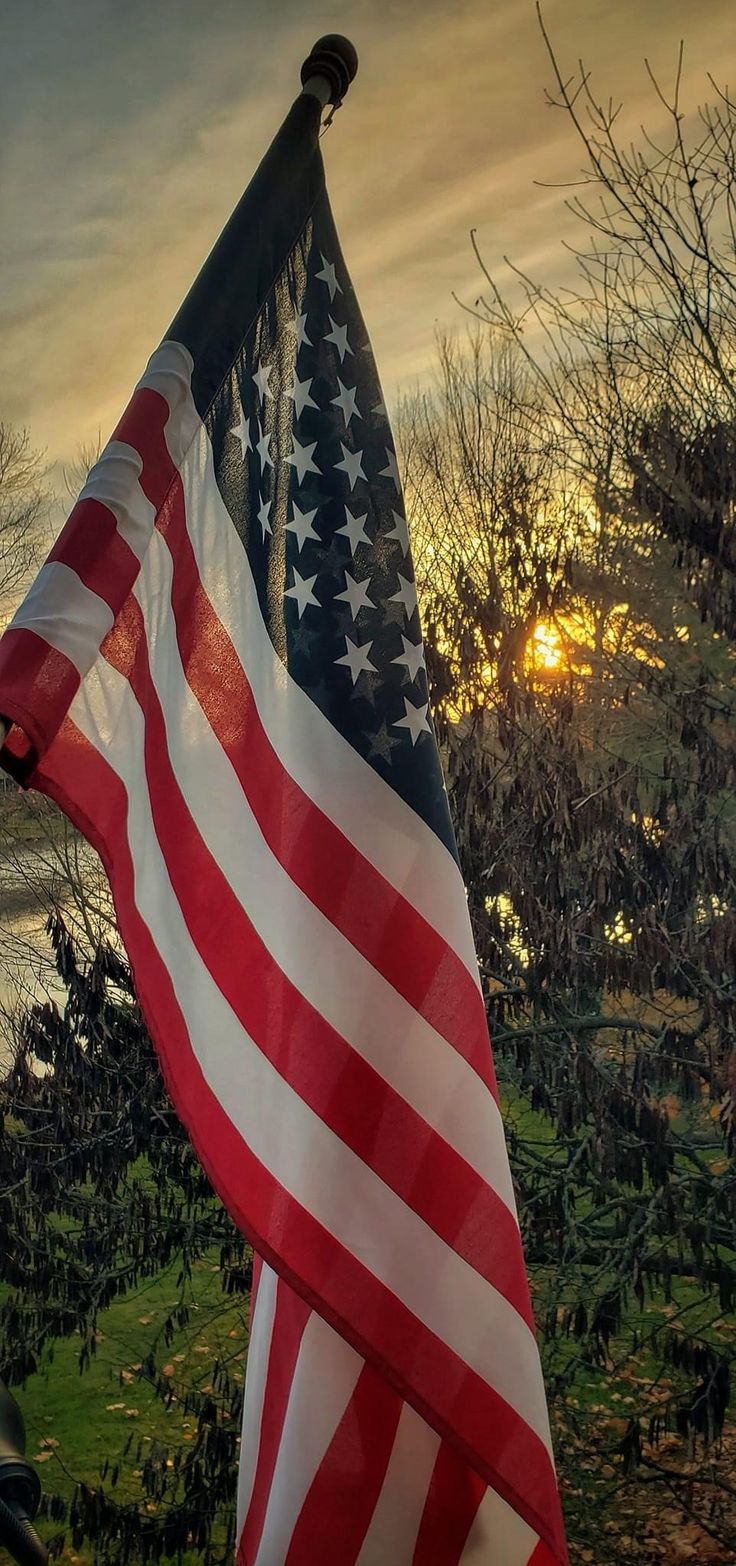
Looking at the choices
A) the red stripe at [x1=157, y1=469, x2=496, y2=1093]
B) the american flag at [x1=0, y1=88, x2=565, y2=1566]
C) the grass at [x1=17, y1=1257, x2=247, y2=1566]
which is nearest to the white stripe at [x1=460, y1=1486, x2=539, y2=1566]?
the american flag at [x1=0, y1=88, x2=565, y2=1566]

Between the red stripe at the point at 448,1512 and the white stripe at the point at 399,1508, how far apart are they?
0.01 m

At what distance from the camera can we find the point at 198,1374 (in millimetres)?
7605

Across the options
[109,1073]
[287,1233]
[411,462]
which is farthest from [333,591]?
[411,462]

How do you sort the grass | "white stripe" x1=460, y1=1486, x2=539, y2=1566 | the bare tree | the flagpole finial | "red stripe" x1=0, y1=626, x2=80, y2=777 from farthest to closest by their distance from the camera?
the grass
the bare tree
the flagpole finial
"white stripe" x1=460, y1=1486, x2=539, y2=1566
"red stripe" x1=0, y1=626, x2=80, y2=777

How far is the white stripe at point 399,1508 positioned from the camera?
5.37 ft

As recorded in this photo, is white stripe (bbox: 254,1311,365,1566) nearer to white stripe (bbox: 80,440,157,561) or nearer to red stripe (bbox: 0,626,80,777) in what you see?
red stripe (bbox: 0,626,80,777)

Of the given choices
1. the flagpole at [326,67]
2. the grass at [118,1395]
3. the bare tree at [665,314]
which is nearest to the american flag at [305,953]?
the flagpole at [326,67]

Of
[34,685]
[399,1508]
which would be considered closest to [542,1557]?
[399,1508]

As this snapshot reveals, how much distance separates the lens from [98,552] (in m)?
1.52

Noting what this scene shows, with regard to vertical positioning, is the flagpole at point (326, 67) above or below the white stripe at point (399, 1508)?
above

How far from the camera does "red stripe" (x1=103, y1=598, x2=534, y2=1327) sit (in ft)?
5.36

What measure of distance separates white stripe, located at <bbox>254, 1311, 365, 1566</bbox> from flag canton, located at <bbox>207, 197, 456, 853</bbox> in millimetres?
749

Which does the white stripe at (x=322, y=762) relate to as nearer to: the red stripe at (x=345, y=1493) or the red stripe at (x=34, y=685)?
the red stripe at (x=34, y=685)

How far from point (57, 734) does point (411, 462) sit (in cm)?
1213
